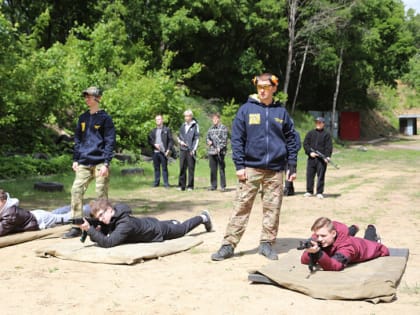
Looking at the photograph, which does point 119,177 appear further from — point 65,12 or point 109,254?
point 65,12

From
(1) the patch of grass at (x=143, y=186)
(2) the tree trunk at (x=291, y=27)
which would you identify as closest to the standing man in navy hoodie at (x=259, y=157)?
(1) the patch of grass at (x=143, y=186)

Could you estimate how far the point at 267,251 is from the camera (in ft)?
22.7

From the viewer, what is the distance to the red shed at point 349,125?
4756 cm

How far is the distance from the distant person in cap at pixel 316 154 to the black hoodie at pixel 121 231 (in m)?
6.48

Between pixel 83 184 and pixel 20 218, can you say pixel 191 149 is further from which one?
pixel 20 218

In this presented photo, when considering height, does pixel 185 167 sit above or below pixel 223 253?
above

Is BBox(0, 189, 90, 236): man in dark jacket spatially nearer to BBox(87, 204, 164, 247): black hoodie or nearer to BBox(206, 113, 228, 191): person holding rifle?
BBox(87, 204, 164, 247): black hoodie

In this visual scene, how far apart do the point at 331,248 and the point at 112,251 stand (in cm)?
248

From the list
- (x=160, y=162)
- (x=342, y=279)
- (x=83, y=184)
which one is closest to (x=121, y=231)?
(x=83, y=184)

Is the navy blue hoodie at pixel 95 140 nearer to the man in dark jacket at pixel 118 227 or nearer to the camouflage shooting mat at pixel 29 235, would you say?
the camouflage shooting mat at pixel 29 235

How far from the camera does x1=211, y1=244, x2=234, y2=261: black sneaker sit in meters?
6.84

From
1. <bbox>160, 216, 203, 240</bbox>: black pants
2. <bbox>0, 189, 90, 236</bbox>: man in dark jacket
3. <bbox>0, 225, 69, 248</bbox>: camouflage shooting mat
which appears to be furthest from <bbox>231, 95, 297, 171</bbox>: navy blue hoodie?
<bbox>0, 189, 90, 236</bbox>: man in dark jacket

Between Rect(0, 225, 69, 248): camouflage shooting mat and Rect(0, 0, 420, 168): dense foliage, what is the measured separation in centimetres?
896

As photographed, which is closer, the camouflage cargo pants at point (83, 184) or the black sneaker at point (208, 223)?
the camouflage cargo pants at point (83, 184)
